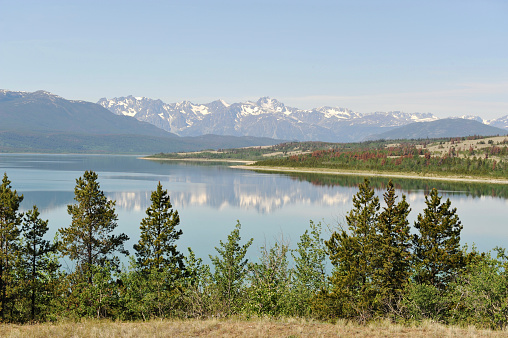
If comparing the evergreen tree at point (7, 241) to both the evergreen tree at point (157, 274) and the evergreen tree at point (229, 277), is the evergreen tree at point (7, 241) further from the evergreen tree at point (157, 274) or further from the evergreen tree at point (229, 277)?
the evergreen tree at point (229, 277)

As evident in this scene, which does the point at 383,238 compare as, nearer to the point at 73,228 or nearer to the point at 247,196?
the point at 73,228

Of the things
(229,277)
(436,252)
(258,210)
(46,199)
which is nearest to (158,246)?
(229,277)

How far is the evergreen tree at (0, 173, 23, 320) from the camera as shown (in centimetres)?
3431

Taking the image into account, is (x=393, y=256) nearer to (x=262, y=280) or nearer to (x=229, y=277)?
(x=262, y=280)

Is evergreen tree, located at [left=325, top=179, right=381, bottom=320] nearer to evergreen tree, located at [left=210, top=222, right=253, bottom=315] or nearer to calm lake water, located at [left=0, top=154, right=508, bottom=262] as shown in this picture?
evergreen tree, located at [left=210, top=222, right=253, bottom=315]

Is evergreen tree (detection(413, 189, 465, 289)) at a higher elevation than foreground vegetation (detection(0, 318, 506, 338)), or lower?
higher

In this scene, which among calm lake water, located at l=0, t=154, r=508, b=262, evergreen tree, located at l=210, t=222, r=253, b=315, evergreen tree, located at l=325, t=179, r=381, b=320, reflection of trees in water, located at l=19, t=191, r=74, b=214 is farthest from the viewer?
reflection of trees in water, located at l=19, t=191, r=74, b=214

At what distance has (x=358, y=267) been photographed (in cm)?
3300

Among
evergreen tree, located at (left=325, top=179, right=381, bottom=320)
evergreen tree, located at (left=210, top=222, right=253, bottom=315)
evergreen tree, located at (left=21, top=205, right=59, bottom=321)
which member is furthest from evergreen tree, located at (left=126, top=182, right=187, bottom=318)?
evergreen tree, located at (left=325, top=179, right=381, bottom=320)

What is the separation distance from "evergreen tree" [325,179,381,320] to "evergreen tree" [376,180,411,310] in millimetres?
619

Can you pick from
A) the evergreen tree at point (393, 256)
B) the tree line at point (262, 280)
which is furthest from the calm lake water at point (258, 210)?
the evergreen tree at point (393, 256)

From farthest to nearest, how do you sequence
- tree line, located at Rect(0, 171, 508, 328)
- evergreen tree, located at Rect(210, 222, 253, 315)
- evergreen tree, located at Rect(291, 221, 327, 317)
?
evergreen tree, located at Rect(210, 222, 253, 315), evergreen tree, located at Rect(291, 221, 327, 317), tree line, located at Rect(0, 171, 508, 328)

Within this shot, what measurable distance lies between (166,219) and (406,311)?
2013cm

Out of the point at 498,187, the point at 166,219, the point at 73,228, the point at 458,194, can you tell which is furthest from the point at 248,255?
the point at 498,187
